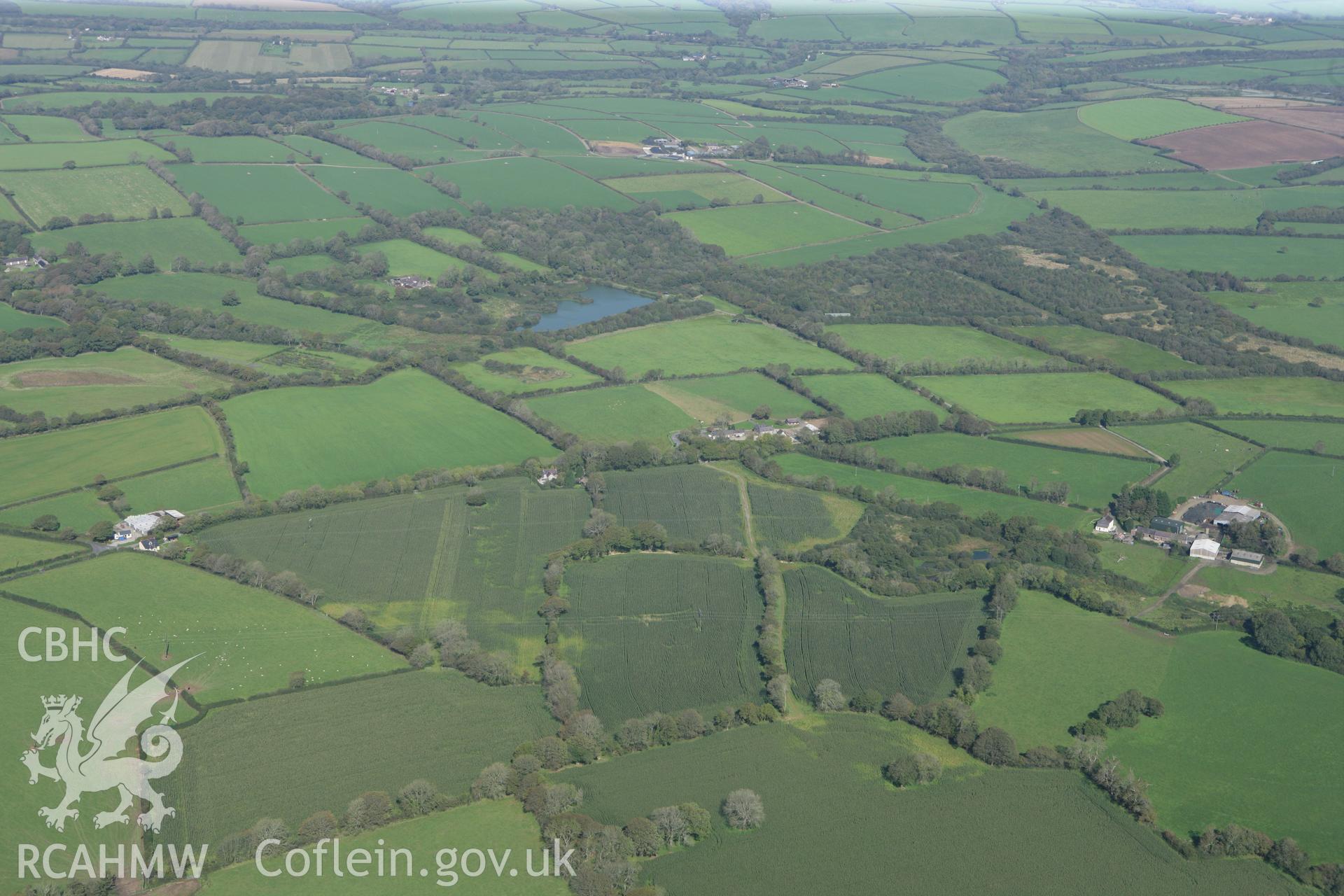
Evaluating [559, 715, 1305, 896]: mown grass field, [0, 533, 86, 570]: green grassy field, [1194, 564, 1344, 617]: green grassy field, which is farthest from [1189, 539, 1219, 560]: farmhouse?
[0, 533, 86, 570]: green grassy field

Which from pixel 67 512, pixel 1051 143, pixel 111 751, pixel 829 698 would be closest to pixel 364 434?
pixel 67 512

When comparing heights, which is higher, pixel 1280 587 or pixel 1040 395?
pixel 1040 395

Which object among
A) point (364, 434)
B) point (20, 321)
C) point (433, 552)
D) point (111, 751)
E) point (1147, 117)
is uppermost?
point (1147, 117)

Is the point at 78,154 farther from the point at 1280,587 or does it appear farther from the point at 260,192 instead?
the point at 1280,587

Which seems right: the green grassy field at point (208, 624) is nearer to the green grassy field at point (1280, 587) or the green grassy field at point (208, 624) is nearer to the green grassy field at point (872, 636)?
the green grassy field at point (872, 636)

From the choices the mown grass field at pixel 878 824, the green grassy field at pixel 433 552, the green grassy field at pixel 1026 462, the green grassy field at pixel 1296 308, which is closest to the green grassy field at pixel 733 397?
the green grassy field at pixel 1026 462

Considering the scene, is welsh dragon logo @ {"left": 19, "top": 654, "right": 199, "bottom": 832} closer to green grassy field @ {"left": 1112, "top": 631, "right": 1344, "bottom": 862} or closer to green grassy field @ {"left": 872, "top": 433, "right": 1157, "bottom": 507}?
green grassy field @ {"left": 1112, "top": 631, "right": 1344, "bottom": 862}
